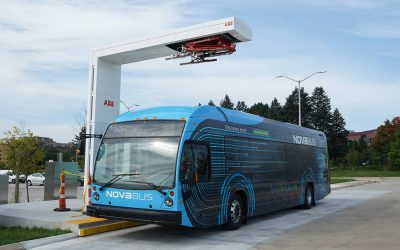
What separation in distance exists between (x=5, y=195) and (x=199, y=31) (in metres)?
9.37

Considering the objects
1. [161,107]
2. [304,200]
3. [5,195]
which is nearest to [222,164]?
[161,107]

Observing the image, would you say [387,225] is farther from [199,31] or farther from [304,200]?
[199,31]

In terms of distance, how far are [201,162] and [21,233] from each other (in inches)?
166

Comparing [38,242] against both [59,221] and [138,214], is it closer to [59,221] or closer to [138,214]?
[59,221]

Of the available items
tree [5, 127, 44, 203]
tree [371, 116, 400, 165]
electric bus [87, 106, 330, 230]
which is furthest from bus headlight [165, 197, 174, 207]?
tree [371, 116, 400, 165]

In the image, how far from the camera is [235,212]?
11.6 meters

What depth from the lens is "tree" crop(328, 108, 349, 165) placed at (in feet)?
330

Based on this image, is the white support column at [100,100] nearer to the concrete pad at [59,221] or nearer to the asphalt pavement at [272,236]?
the concrete pad at [59,221]

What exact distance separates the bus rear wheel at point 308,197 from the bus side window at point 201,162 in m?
7.46

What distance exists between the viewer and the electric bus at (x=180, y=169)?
31.4ft

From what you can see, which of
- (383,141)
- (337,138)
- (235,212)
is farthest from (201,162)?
(337,138)

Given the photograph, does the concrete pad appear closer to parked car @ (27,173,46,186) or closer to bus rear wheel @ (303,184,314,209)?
bus rear wheel @ (303,184,314,209)

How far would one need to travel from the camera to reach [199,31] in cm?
1235

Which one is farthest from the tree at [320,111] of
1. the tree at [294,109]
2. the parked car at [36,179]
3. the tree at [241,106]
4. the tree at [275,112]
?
the parked car at [36,179]
